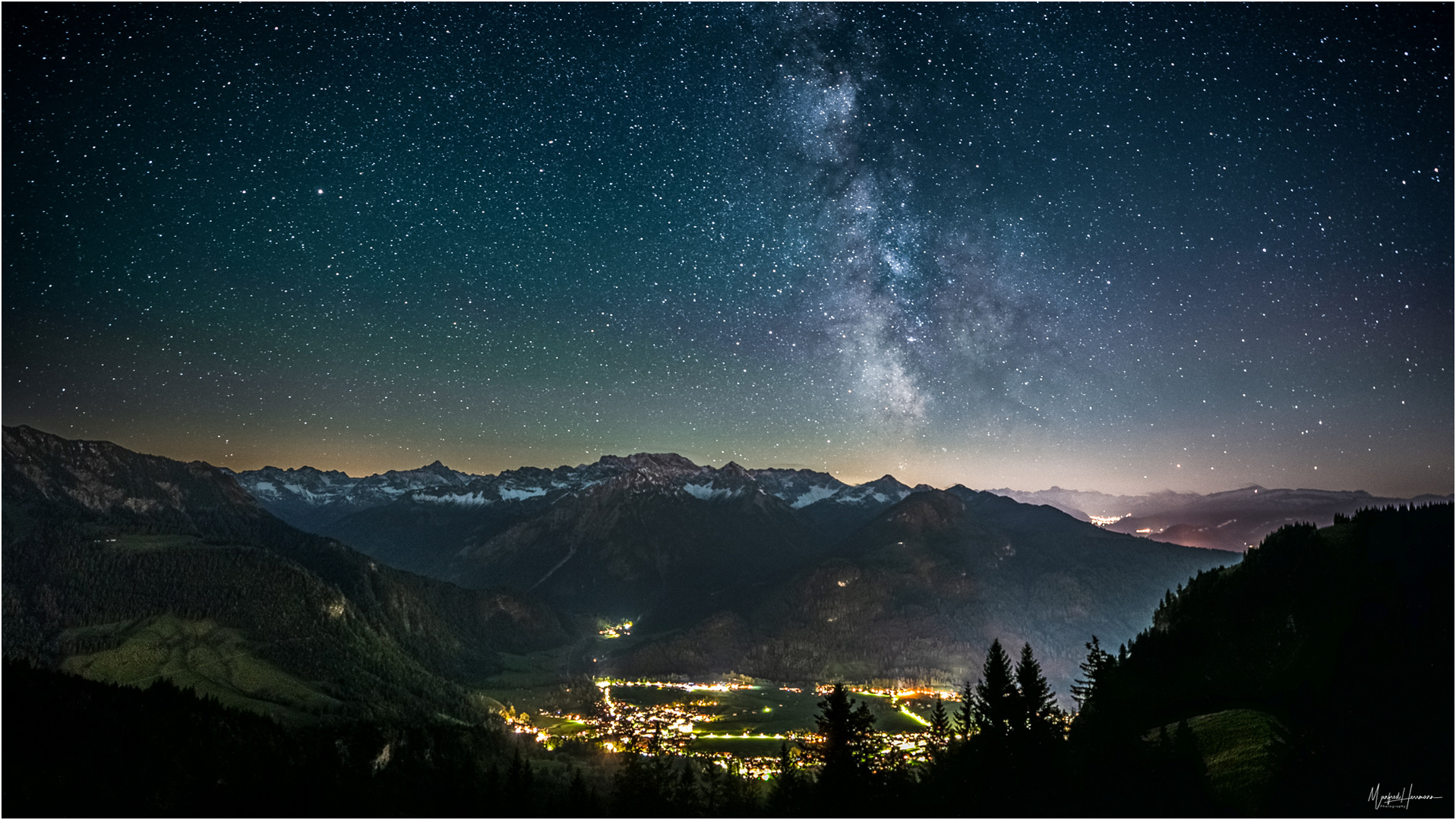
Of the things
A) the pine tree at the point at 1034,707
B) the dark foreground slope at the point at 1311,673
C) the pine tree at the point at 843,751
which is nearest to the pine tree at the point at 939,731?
the dark foreground slope at the point at 1311,673

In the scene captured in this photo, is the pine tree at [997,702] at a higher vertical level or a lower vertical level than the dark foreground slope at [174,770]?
higher

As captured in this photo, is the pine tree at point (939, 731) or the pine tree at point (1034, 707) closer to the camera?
the pine tree at point (1034, 707)

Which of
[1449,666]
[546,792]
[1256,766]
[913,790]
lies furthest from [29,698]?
[1449,666]

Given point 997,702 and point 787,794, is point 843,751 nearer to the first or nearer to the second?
point 787,794

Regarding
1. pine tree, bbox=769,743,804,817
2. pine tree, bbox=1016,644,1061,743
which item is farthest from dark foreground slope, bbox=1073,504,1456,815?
pine tree, bbox=769,743,804,817

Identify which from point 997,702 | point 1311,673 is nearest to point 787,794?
point 997,702

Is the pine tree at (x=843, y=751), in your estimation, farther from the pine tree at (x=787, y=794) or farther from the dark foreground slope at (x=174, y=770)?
Result: the dark foreground slope at (x=174, y=770)

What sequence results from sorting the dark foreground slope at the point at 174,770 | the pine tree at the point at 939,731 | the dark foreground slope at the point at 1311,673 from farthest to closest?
1. the dark foreground slope at the point at 174,770
2. the pine tree at the point at 939,731
3. the dark foreground slope at the point at 1311,673

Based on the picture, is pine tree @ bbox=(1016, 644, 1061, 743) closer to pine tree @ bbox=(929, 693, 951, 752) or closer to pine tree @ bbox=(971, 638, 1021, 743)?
pine tree @ bbox=(971, 638, 1021, 743)
